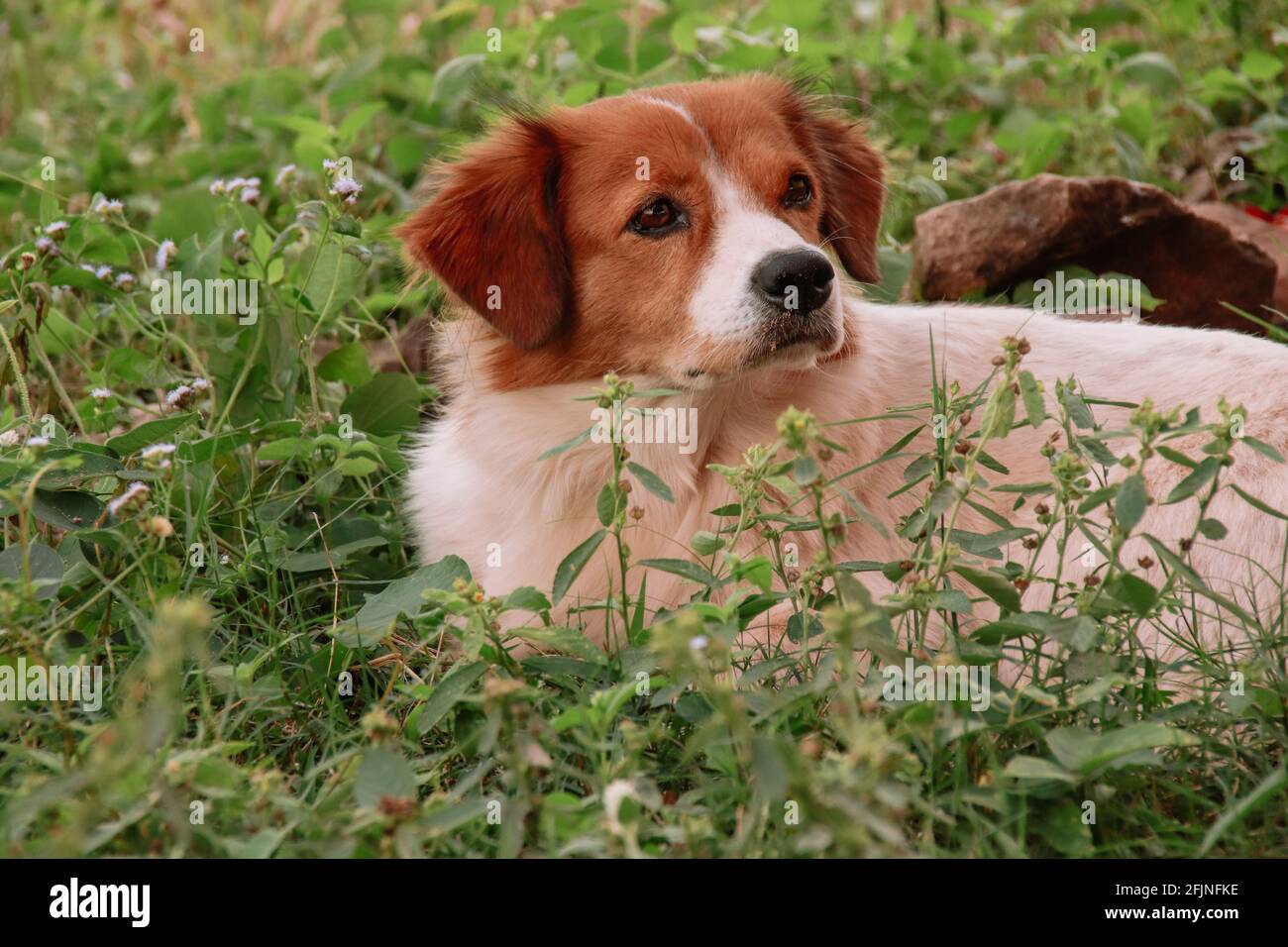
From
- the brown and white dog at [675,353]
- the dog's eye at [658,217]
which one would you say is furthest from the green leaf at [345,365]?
the dog's eye at [658,217]

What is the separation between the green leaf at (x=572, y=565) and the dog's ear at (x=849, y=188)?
1435 mm

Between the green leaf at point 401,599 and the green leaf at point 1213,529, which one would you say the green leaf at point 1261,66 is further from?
the green leaf at point 401,599

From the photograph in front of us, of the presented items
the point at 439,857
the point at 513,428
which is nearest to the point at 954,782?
the point at 439,857

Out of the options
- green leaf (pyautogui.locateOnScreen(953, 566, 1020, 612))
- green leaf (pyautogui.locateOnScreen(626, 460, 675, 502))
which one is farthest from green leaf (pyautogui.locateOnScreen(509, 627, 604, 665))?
green leaf (pyautogui.locateOnScreen(953, 566, 1020, 612))

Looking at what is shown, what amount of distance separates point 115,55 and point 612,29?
3405 mm

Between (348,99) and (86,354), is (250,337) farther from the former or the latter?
(348,99)

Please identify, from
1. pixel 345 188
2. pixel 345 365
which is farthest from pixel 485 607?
pixel 345 365

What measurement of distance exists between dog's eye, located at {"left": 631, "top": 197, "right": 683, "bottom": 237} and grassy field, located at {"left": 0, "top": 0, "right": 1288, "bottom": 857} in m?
0.62

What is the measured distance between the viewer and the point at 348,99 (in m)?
5.83

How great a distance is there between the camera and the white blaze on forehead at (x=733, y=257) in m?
3.23

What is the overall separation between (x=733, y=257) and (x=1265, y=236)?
8.31 ft

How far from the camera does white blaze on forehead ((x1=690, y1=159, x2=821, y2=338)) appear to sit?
3.23 metres

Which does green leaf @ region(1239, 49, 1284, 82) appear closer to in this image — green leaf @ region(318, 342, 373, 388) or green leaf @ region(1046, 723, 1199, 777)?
green leaf @ region(318, 342, 373, 388)

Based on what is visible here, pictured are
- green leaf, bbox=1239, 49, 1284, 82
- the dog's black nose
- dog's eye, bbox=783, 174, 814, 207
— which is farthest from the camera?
green leaf, bbox=1239, 49, 1284, 82
